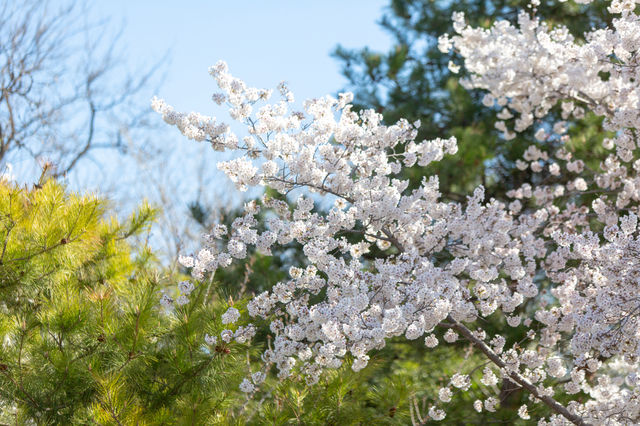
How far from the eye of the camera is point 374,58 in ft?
21.0

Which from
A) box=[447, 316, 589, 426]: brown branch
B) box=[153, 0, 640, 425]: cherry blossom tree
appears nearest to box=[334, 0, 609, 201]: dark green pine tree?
box=[153, 0, 640, 425]: cherry blossom tree

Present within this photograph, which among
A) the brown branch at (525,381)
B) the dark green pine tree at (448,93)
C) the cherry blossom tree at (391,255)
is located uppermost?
the dark green pine tree at (448,93)

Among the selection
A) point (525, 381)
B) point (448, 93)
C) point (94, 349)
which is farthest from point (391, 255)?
point (448, 93)

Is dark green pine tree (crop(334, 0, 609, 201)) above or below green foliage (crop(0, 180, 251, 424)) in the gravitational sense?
above

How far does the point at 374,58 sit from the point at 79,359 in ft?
14.7

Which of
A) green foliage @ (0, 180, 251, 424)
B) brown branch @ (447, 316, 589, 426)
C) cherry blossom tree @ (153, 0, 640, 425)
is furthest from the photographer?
brown branch @ (447, 316, 589, 426)

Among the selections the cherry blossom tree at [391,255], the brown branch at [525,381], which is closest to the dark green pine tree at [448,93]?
the cherry blossom tree at [391,255]

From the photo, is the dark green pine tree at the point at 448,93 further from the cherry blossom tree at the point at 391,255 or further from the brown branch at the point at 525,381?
the brown branch at the point at 525,381

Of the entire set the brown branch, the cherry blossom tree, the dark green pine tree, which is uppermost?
the dark green pine tree

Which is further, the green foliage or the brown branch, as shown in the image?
the brown branch

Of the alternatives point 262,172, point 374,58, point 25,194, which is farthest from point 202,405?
point 374,58

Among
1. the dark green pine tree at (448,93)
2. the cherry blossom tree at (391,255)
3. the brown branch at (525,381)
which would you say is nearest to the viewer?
the cherry blossom tree at (391,255)

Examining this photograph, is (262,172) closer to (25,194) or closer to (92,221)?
(92,221)

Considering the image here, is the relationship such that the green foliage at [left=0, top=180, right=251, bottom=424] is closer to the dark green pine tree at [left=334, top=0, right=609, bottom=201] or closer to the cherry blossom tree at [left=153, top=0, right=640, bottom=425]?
the cherry blossom tree at [left=153, top=0, right=640, bottom=425]
